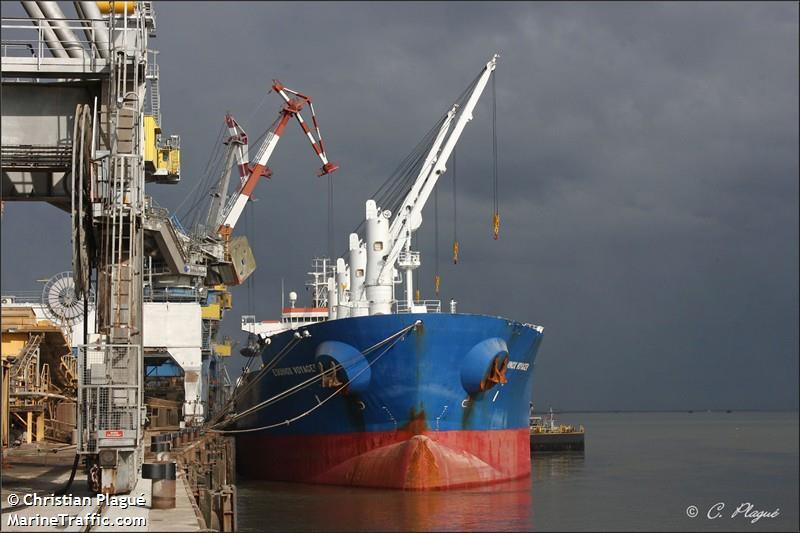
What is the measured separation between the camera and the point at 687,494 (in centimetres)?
2666

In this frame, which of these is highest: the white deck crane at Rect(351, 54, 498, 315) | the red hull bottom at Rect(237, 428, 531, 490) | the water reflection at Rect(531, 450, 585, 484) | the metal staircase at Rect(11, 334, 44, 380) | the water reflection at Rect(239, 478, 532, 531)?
the white deck crane at Rect(351, 54, 498, 315)

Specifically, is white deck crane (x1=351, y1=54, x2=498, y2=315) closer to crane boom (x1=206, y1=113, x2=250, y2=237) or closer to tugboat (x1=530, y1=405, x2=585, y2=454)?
crane boom (x1=206, y1=113, x2=250, y2=237)

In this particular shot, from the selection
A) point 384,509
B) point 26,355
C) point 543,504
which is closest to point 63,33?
point 384,509

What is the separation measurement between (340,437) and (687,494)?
947 cm

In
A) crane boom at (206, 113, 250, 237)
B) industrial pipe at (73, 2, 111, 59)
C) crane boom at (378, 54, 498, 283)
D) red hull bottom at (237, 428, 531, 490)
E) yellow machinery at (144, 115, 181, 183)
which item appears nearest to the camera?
industrial pipe at (73, 2, 111, 59)

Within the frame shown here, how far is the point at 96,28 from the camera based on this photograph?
1669 cm

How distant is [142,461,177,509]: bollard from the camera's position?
539 inches

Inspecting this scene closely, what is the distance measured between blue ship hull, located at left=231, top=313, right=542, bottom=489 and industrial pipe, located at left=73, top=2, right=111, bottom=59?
9829 millimetres

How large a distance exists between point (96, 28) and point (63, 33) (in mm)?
633

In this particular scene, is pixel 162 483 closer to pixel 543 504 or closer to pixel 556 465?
pixel 543 504

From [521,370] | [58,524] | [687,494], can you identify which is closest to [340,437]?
[521,370]

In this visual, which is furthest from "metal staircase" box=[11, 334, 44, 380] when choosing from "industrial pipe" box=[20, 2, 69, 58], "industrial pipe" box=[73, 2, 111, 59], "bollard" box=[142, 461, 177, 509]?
"bollard" box=[142, 461, 177, 509]

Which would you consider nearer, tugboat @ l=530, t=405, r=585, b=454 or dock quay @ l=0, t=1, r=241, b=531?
dock quay @ l=0, t=1, r=241, b=531

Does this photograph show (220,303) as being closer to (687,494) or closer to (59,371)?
(59,371)
